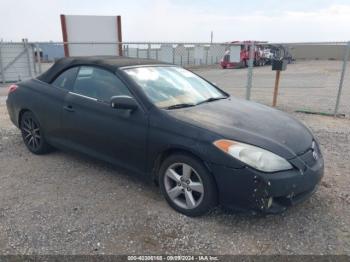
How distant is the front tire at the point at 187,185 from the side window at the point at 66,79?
181 centimetres

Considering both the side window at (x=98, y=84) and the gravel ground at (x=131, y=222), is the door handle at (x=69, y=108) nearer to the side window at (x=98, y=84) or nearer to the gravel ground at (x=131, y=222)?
the side window at (x=98, y=84)

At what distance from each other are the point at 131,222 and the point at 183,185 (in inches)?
23.9

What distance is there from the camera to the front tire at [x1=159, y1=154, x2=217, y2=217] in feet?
9.87

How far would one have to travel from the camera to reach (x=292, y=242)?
2.87 m

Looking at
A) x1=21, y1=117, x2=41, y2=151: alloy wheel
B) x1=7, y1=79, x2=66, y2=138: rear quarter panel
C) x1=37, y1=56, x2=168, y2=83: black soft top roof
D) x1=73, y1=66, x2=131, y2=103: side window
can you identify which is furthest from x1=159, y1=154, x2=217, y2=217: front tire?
x1=21, y1=117, x2=41, y2=151: alloy wheel

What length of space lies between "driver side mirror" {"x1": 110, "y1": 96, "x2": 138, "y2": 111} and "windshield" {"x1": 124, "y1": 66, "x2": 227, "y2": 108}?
210 mm

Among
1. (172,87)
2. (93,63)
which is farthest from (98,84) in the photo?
(172,87)

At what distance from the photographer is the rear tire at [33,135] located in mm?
4655

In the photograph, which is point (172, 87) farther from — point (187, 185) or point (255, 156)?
point (255, 156)

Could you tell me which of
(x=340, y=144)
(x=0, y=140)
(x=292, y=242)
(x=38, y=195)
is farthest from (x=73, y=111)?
(x=340, y=144)

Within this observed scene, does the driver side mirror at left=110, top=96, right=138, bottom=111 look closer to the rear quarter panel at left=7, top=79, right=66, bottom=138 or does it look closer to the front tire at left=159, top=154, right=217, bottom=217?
the front tire at left=159, top=154, right=217, bottom=217

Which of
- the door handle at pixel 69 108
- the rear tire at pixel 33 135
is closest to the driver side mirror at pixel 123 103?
the door handle at pixel 69 108

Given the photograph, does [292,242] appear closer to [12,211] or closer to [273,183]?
[273,183]

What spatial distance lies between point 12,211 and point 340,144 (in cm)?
496
